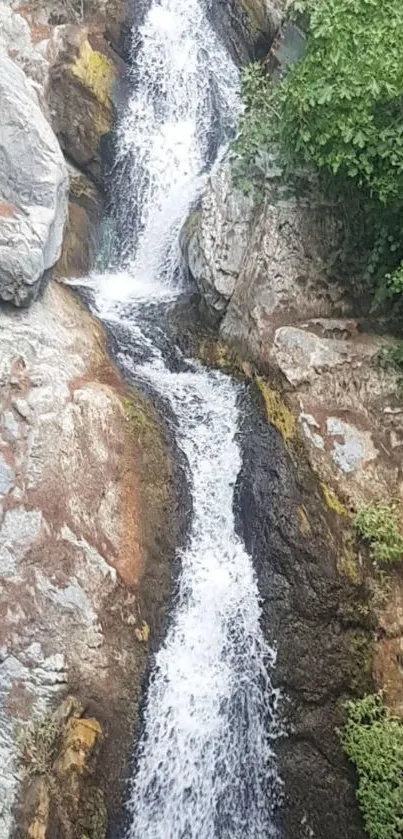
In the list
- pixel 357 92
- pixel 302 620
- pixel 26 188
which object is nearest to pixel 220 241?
pixel 26 188

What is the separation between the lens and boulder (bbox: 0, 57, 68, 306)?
10109 mm

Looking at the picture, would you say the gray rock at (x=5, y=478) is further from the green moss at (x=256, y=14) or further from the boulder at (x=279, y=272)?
the green moss at (x=256, y=14)

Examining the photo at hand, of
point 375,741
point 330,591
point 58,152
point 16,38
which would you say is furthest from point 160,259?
point 375,741

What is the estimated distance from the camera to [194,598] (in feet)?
27.8

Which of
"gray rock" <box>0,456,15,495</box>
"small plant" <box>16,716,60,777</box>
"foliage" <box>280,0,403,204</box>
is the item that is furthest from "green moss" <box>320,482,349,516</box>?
"small plant" <box>16,716,60,777</box>

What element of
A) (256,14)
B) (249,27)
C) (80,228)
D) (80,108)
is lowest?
(80,228)

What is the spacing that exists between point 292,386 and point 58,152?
562 centimetres

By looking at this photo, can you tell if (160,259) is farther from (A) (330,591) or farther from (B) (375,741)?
(B) (375,741)

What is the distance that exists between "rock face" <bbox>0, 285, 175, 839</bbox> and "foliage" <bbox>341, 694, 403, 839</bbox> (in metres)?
2.45

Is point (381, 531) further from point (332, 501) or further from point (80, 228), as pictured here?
point (80, 228)

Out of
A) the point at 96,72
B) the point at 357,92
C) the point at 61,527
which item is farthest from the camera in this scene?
the point at 96,72

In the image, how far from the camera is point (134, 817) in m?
7.14

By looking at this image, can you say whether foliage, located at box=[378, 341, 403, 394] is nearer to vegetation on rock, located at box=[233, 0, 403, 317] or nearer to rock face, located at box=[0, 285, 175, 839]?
vegetation on rock, located at box=[233, 0, 403, 317]

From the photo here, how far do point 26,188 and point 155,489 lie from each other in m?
5.31
